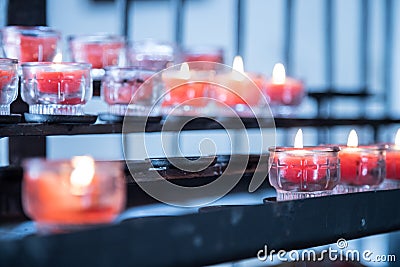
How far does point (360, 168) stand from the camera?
1.01m

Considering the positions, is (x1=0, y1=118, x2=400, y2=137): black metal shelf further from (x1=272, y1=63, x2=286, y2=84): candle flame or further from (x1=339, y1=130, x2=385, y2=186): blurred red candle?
(x1=339, y1=130, x2=385, y2=186): blurred red candle

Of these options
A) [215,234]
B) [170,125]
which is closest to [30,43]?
[170,125]

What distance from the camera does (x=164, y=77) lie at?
1.27m

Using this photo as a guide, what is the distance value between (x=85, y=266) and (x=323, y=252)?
0.71 meters

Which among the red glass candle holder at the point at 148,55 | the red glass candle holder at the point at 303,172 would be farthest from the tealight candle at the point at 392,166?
the red glass candle holder at the point at 148,55

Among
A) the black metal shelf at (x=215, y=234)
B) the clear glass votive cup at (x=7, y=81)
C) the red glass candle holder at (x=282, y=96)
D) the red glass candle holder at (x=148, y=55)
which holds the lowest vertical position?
the black metal shelf at (x=215, y=234)

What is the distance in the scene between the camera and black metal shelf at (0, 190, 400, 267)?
1.77 ft

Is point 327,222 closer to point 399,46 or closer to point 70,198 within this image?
point 70,198

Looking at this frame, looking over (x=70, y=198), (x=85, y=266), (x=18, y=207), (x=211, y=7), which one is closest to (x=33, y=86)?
(x=18, y=207)

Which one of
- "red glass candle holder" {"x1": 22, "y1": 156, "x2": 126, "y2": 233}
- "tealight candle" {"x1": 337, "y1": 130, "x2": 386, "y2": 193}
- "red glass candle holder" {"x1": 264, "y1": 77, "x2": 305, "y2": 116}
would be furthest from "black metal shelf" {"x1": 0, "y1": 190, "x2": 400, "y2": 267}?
Answer: "red glass candle holder" {"x1": 264, "y1": 77, "x2": 305, "y2": 116}

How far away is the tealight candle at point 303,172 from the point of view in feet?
2.95

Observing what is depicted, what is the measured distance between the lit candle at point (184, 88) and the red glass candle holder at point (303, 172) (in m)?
0.40

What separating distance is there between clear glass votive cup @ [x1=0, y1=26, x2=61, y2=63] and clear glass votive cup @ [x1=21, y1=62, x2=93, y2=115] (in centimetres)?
11

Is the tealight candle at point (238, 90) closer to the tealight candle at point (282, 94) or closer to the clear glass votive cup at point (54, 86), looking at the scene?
the tealight candle at point (282, 94)
